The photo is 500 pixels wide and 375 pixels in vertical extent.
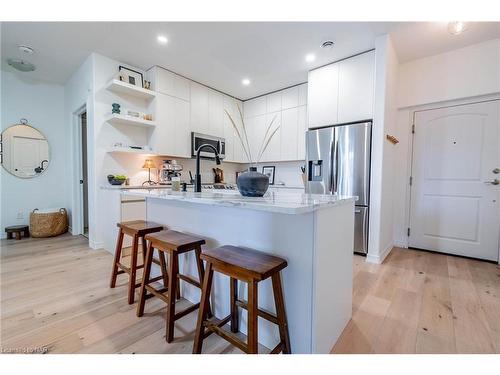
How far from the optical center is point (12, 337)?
1.35 metres

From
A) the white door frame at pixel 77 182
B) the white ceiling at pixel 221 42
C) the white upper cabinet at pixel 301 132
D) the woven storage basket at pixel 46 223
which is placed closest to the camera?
the white ceiling at pixel 221 42

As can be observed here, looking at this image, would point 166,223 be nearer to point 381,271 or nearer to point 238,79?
point 381,271

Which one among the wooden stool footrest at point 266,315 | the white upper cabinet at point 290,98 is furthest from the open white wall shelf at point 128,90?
the wooden stool footrest at point 266,315

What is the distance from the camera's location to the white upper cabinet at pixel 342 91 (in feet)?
9.23

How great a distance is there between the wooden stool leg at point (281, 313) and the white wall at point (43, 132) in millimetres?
4632

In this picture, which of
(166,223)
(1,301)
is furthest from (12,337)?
(166,223)

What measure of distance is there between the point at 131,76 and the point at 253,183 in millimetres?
3093

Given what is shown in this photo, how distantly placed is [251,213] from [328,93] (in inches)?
103

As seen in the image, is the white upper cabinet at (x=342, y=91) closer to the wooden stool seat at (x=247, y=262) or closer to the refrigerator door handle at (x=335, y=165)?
the refrigerator door handle at (x=335, y=165)

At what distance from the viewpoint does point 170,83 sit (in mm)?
3553

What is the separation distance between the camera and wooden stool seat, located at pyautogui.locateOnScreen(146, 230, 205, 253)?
4.52 ft

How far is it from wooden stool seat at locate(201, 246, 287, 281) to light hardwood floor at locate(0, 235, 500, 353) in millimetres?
570

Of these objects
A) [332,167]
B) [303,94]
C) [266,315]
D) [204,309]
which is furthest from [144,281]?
[303,94]

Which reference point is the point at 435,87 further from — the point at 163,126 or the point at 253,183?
Result: the point at 163,126
